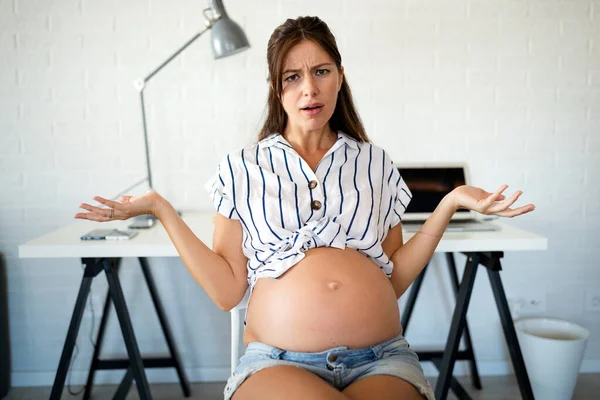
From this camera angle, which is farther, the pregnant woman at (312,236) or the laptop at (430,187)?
the laptop at (430,187)

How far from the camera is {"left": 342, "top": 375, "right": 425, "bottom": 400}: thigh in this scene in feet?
3.66

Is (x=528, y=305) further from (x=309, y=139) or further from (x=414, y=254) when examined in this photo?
(x=309, y=139)

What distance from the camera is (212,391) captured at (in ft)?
8.00

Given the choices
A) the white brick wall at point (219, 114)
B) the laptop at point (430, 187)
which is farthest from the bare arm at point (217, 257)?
the white brick wall at point (219, 114)

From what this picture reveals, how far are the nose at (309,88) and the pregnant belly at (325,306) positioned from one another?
0.40 m

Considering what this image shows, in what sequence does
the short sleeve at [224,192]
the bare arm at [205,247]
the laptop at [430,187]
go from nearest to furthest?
1. the bare arm at [205,247]
2. the short sleeve at [224,192]
3. the laptop at [430,187]

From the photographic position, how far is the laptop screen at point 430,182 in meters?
2.15

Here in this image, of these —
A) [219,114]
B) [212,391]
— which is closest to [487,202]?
[219,114]

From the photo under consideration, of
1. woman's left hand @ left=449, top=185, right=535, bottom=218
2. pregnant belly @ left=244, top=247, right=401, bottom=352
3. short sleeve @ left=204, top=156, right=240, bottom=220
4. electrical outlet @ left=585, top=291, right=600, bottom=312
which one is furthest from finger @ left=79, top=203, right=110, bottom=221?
electrical outlet @ left=585, top=291, right=600, bottom=312

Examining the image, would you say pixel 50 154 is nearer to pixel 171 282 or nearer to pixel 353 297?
pixel 171 282

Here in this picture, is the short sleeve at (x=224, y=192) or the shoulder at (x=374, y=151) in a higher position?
the shoulder at (x=374, y=151)

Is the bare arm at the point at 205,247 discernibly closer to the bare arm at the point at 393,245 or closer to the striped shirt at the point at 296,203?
the striped shirt at the point at 296,203

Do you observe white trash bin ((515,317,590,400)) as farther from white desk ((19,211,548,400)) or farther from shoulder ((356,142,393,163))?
shoulder ((356,142,393,163))

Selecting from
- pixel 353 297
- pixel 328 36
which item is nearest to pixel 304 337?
pixel 353 297
